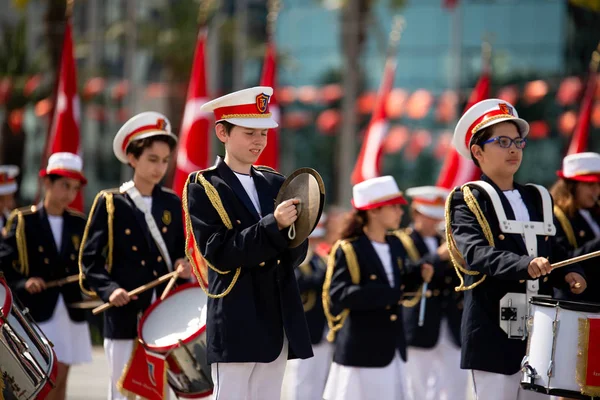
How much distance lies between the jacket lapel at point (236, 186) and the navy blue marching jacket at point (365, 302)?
2536 millimetres

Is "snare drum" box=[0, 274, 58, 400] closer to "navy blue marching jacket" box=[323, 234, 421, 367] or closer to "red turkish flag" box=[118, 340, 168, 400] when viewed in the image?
"red turkish flag" box=[118, 340, 168, 400]

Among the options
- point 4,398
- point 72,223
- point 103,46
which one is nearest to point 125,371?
point 4,398

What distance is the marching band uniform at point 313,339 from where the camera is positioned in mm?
10930

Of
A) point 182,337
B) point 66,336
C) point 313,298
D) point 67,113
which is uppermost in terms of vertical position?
point 67,113

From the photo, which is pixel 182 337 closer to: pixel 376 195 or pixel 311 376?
pixel 376 195

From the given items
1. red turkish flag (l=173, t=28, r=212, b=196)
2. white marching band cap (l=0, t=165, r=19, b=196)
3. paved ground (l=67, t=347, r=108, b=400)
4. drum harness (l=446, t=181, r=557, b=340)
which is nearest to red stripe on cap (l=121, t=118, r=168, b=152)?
drum harness (l=446, t=181, r=557, b=340)

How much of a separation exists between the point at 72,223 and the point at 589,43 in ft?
65.4

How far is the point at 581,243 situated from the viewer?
8.18 metres

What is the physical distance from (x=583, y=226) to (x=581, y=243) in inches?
6.4

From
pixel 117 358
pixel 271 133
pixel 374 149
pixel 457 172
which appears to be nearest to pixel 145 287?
pixel 117 358

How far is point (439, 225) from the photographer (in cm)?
1165

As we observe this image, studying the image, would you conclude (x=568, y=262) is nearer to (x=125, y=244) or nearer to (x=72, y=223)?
(x=125, y=244)

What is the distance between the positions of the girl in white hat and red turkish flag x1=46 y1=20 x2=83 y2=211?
206 inches

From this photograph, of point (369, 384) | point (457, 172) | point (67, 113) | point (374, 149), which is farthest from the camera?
point (374, 149)
